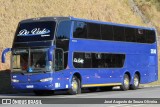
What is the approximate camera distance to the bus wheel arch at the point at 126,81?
1251 inches

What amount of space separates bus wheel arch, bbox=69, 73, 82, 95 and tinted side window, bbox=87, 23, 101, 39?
91.3 inches

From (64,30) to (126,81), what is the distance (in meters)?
8.10

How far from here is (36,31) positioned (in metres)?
25.2

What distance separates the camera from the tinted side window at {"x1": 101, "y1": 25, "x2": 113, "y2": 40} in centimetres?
2886

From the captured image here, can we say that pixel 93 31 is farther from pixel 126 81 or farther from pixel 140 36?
pixel 140 36

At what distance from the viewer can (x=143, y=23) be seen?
57.6 m

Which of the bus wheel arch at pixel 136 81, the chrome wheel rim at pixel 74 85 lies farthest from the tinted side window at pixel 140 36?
the chrome wheel rim at pixel 74 85

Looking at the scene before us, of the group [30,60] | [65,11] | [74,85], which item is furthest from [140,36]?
[65,11]

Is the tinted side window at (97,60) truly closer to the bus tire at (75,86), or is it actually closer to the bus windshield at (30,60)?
the bus tire at (75,86)

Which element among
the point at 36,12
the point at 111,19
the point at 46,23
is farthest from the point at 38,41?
the point at 111,19

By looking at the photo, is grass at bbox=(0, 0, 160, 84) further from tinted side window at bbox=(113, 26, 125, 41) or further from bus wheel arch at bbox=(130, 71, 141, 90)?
bus wheel arch at bbox=(130, 71, 141, 90)

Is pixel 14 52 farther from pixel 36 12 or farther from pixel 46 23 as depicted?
pixel 36 12

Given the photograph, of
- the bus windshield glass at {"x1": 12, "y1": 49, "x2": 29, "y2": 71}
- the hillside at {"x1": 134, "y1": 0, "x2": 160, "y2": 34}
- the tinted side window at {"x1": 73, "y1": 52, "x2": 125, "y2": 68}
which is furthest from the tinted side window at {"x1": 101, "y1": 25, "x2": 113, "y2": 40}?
the hillside at {"x1": 134, "y1": 0, "x2": 160, "y2": 34}

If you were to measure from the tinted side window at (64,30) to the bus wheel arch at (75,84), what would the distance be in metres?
2.35
